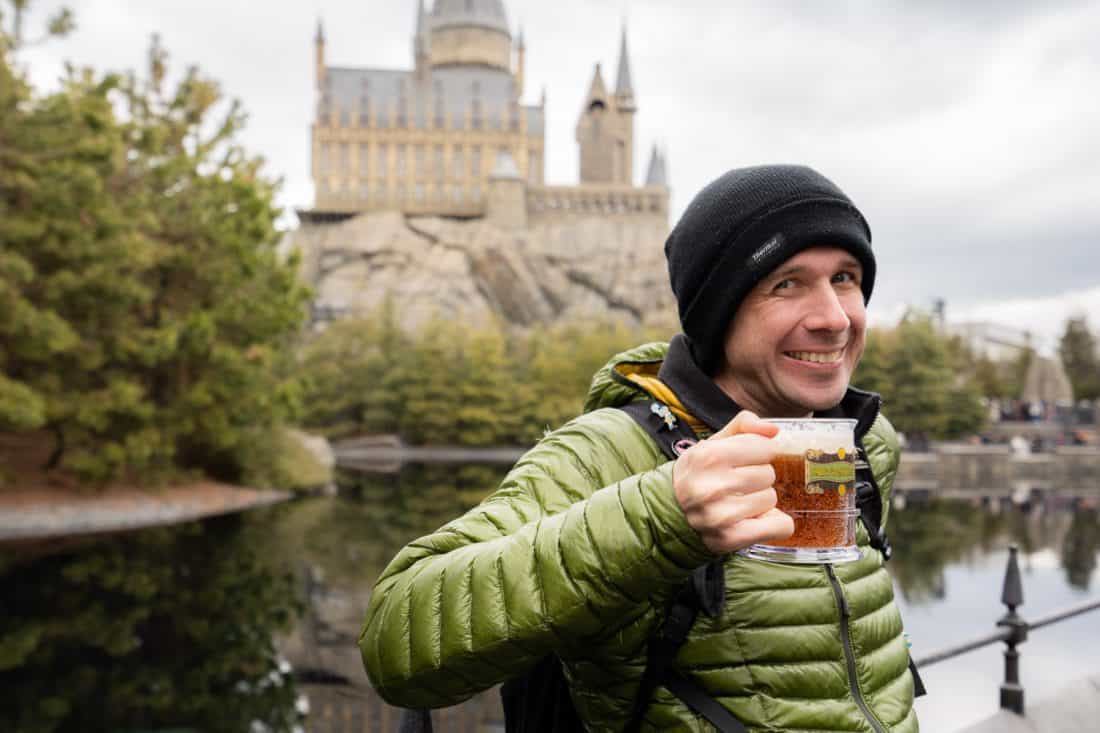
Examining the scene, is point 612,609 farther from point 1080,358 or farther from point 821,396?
point 1080,358

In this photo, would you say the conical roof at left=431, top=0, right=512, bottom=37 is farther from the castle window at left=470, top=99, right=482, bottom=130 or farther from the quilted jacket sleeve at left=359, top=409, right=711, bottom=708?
the quilted jacket sleeve at left=359, top=409, right=711, bottom=708

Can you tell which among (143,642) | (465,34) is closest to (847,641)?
(143,642)

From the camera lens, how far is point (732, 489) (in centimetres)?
108

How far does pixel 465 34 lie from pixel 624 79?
45.1 feet

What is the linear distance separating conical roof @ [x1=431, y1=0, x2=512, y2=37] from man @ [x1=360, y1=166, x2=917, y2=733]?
79.6 m

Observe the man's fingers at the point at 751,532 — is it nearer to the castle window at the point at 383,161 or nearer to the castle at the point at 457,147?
the castle at the point at 457,147

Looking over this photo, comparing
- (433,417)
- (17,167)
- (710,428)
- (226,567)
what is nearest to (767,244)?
(710,428)

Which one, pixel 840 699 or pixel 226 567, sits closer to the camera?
pixel 840 699

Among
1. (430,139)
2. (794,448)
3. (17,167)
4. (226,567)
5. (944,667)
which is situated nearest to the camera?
(794,448)

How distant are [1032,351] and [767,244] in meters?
56.5

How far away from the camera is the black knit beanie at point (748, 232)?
58.0 inches

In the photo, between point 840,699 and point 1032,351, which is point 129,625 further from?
point 1032,351

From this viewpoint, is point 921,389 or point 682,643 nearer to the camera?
point 682,643

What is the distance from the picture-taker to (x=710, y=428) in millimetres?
1564
